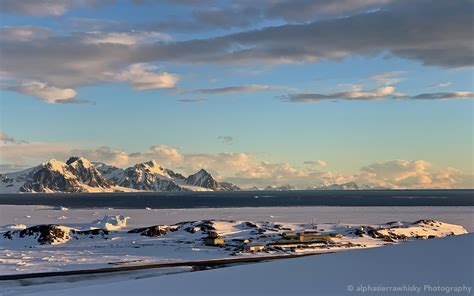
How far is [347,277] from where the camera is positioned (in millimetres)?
12531

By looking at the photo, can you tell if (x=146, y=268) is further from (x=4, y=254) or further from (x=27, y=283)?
(x=4, y=254)

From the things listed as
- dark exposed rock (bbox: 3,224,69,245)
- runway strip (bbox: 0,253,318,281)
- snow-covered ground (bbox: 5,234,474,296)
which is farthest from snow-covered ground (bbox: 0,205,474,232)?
snow-covered ground (bbox: 5,234,474,296)

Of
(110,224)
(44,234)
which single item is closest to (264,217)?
(110,224)

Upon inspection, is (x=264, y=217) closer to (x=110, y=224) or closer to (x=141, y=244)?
(x=110, y=224)

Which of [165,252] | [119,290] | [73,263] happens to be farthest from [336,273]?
[165,252]

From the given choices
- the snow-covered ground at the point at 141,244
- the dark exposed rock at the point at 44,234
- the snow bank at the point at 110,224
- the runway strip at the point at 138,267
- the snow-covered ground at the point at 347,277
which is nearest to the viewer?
the snow-covered ground at the point at 347,277

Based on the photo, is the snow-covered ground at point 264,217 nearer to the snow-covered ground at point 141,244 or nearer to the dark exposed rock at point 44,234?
the snow-covered ground at point 141,244

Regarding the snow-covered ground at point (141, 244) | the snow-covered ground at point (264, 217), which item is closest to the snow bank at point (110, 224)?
the snow-covered ground at point (141, 244)

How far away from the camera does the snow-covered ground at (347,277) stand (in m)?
11.7

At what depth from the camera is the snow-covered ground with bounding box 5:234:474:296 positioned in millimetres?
11749

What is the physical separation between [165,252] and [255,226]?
26490 mm

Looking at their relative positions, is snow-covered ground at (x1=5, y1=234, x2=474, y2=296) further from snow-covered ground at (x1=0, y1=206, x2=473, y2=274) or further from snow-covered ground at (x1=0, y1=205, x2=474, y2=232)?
snow-covered ground at (x1=0, y1=205, x2=474, y2=232)

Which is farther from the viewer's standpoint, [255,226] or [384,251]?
[255,226]

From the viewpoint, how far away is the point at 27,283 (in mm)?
37719
